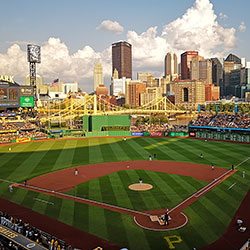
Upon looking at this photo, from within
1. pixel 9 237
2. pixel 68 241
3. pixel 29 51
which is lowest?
pixel 68 241

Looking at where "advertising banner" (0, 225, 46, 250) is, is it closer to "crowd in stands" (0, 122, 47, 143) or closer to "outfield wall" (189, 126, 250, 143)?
"crowd in stands" (0, 122, 47, 143)

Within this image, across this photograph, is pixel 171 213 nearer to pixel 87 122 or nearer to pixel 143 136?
pixel 143 136

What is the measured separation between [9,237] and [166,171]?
21756 millimetres

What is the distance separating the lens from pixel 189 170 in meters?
33.8

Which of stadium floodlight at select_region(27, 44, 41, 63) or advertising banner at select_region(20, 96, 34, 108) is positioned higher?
stadium floodlight at select_region(27, 44, 41, 63)

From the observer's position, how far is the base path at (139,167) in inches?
769

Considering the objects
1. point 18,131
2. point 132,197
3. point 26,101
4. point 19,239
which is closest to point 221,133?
point 132,197

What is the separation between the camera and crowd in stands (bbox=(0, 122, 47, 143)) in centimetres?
6719

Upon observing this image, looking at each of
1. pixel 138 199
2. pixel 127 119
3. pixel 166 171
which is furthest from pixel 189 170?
pixel 127 119

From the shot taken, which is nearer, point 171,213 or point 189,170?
point 171,213

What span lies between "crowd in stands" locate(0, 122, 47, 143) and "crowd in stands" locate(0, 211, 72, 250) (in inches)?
1946

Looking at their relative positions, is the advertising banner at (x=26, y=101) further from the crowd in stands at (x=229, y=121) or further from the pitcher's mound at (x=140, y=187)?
the pitcher's mound at (x=140, y=187)

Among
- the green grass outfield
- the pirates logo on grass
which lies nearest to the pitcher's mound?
the green grass outfield

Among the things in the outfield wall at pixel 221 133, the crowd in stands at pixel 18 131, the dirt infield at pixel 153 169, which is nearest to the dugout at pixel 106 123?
the crowd in stands at pixel 18 131
